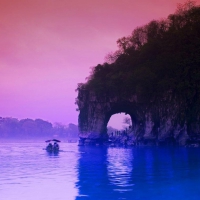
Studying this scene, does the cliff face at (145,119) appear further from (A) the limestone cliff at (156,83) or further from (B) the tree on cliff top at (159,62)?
(B) the tree on cliff top at (159,62)

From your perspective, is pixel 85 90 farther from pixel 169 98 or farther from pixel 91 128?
pixel 169 98

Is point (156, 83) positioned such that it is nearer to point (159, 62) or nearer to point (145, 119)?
point (159, 62)

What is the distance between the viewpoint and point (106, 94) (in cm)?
5503

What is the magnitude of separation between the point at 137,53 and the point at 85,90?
13.9 m

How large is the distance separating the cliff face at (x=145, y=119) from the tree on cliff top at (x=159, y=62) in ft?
5.27

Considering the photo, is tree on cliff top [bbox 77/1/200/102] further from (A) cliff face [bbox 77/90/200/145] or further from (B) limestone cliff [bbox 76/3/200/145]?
(A) cliff face [bbox 77/90/200/145]

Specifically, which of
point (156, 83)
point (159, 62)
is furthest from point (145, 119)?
point (159, 62)

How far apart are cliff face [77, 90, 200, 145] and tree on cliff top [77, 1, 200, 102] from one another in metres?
1.61

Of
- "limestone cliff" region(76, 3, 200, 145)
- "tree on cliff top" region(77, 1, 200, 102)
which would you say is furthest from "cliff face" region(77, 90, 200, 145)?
"tree on cliff top" region(77, 1, 200, 102)

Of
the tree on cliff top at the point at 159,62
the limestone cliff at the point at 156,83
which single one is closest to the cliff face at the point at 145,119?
the limestone cliff at the point at 156,83

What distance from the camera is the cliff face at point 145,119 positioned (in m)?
43.3

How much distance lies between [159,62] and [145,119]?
31.8 feet

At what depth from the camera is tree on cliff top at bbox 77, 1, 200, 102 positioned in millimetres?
42062

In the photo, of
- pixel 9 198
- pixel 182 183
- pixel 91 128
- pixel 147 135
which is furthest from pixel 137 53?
pixel 9 198
